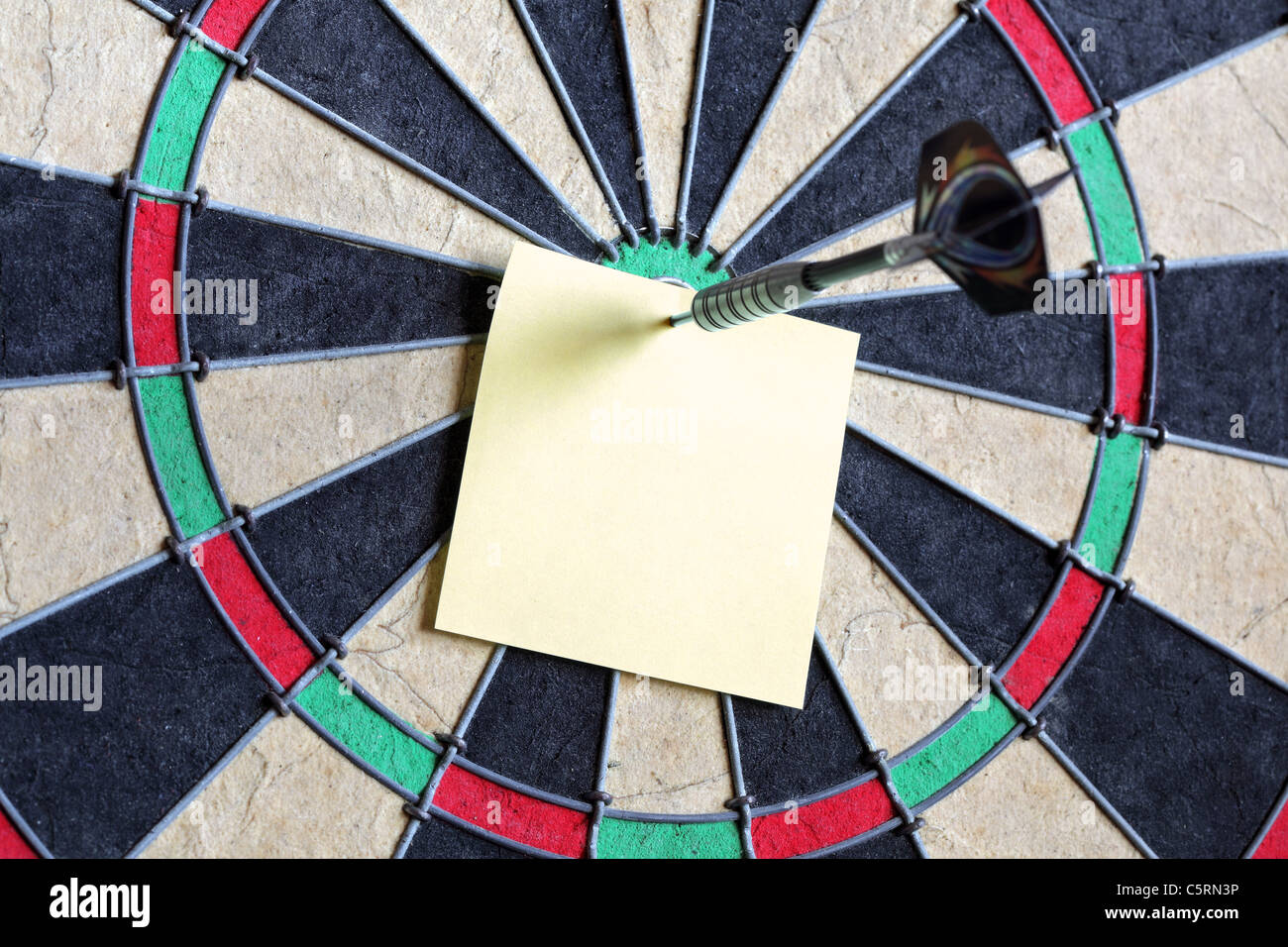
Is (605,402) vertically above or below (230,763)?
above

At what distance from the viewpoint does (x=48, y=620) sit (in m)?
1.85

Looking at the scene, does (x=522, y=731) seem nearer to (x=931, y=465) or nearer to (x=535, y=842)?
(x=535, y=842)

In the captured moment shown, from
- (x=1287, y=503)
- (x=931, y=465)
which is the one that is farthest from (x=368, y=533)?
(x=1287, y=503)

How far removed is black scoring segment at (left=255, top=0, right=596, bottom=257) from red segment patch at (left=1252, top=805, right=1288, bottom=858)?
184cm

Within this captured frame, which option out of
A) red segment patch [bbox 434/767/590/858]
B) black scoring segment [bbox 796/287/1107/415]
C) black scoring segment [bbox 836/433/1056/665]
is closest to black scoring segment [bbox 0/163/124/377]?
red segment patch [bbox 434/767/590/858]

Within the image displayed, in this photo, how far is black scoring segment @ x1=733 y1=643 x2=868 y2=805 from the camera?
2123 millimetres

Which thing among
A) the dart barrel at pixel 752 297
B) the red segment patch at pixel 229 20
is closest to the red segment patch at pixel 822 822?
the dart barrel at pixel 752 297

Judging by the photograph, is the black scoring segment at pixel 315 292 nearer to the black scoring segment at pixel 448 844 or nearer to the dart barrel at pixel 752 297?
the dart barrel at pixel 752 297

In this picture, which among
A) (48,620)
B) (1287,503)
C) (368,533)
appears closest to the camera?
(48,620)

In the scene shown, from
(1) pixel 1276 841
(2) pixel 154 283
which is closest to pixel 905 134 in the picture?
(2) pixel 154 283

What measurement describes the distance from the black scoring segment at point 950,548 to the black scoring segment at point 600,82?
26.2 inches

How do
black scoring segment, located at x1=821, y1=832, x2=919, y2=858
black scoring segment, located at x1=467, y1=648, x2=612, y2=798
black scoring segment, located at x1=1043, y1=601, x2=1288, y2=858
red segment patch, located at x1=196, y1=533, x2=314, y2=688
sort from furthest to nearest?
black scoring segment, located at x1=1043, y1=601, x2=1288, y2=858
black scoring segment, located at x1=821, y1=832, x2=919, y2=858
black scoring segment, located at x1=467, y1=648, x2=612, y2=798
red segment patch, located at x1=196, y1=533, x2=314, y2=688

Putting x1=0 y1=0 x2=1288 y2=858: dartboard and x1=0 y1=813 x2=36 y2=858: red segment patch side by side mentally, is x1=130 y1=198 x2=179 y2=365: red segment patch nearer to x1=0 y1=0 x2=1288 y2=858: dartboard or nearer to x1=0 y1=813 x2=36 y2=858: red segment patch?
x1=0 y1=0 x2=1288 y2=858: dartboard
